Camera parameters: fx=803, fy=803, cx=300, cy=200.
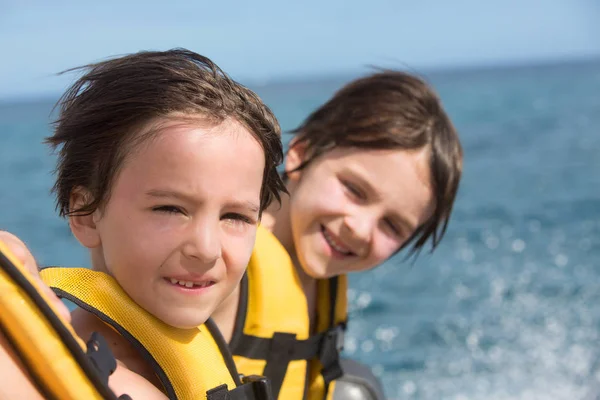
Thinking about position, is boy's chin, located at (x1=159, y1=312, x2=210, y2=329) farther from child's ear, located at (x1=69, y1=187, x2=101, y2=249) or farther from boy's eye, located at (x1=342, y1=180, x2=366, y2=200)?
boy's eye, located at (x1=342, y1=180, x2=366, y2=200)

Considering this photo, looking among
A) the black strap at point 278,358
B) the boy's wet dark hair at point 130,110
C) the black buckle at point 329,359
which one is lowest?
the black buckle at point 329,359

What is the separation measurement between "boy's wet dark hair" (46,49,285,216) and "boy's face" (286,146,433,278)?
36.4 inches

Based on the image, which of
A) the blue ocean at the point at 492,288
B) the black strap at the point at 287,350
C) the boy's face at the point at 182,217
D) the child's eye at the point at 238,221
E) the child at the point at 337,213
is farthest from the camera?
the blue ocean at the point at 492,288

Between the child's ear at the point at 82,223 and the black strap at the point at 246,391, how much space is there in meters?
0.45

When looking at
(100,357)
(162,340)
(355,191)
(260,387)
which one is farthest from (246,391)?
(355,191)

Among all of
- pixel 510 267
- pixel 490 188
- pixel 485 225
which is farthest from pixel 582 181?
pixel 510 267

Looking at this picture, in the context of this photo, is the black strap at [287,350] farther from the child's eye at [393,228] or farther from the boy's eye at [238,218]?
the boy's eye at [238,218]

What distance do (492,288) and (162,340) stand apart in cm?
677

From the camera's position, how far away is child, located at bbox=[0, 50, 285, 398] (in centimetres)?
168

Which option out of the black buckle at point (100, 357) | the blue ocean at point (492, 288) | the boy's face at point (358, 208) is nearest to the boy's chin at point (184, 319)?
the black buckle at point (100, 357)

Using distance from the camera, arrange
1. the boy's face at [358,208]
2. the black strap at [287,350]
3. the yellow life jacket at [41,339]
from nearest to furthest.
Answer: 1. the yellow life jacket at [41,339]
2. the black strap at [287,350]
3. the boy's face at [358,208]

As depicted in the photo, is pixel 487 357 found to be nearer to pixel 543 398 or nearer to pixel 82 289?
pixel 543 398

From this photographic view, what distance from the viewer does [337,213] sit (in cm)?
278

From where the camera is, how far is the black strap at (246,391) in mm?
1906
